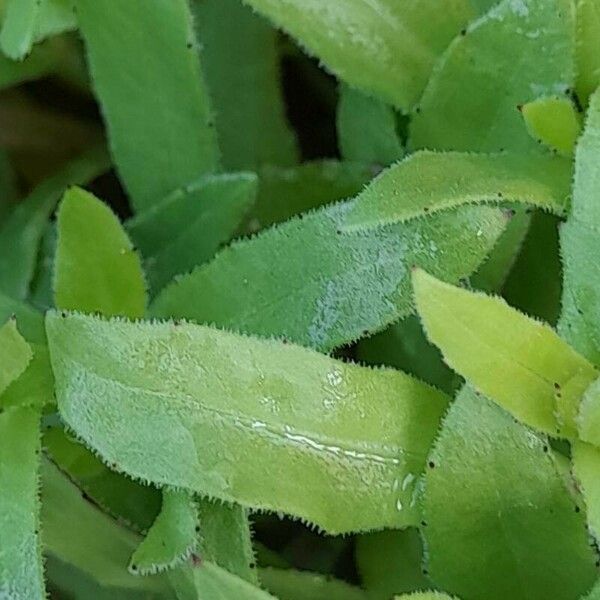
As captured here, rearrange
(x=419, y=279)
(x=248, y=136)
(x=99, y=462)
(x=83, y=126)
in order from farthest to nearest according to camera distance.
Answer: (x=83, y=126) < (x=248, y=136) < (x=99, y=462) < (x=419, y=279)

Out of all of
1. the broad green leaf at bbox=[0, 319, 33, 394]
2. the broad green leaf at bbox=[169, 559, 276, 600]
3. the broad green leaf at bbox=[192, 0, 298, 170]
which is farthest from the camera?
the broad green leaf at bbox=[192, 0, 298, 170]

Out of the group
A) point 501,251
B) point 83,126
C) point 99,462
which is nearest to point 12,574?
point 99,462

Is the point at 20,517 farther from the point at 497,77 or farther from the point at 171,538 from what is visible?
the point at 497,77

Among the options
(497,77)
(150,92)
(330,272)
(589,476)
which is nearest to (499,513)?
(589,476)

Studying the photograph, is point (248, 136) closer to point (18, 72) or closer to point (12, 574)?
point (18, 72)

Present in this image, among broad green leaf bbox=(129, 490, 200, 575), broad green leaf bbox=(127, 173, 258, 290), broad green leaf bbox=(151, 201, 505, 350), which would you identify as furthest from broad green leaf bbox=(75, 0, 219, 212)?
broad green leaf bbox=(129, 490, 200, 575)

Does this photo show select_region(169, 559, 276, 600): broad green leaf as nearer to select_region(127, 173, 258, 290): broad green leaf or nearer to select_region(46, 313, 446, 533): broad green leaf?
select_region(46, 313, 446, 533): broad green leaf
